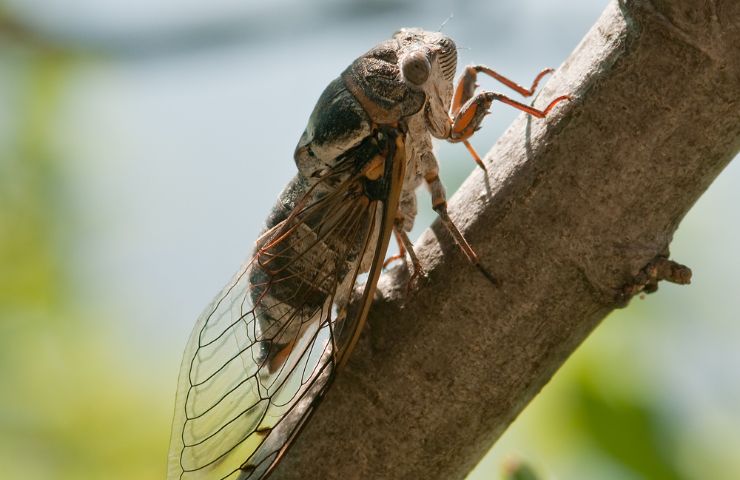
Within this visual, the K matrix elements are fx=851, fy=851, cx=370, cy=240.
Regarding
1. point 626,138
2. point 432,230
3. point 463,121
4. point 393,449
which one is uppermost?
point 463,121

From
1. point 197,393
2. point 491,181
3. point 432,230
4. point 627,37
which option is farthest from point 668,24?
point 197,393

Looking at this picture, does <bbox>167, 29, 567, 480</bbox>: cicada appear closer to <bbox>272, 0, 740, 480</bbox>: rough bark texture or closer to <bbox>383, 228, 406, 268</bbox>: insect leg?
<bbox>383, 228, 406, 268</bbox>: insect leg

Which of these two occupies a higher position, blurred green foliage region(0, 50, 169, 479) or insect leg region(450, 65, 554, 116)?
insect leg region(450, 65, 554, 116)

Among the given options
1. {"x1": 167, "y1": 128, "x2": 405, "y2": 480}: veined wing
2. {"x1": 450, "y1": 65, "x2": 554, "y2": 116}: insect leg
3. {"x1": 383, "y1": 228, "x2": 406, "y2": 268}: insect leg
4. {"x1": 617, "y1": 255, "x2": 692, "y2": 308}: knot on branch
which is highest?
{"x1": 450, "y1": 65, "x2": 554, "y2": 116}: insect leg

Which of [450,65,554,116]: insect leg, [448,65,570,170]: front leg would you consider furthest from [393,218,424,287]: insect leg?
[450,65,554,116]: insect leg

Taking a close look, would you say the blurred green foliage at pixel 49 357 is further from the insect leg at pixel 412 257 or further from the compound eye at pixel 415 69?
the compound eye at pixel 415 69

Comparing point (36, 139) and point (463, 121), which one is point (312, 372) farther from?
point (36, 139)
